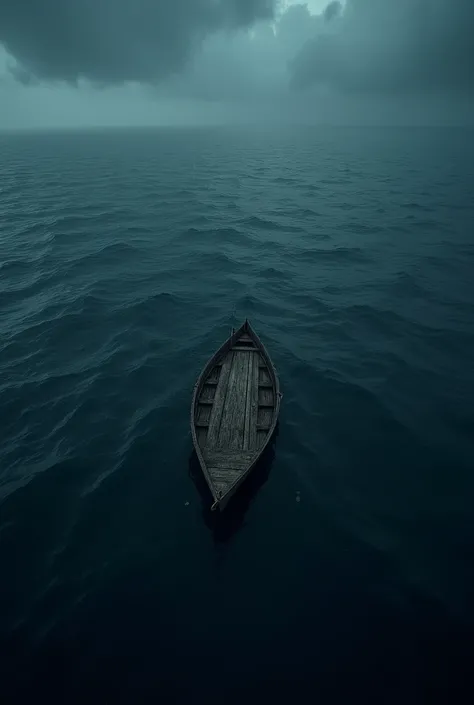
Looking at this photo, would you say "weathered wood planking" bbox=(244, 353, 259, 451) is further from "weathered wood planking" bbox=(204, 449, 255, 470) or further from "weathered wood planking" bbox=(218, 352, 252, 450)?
"weathered wood planking" bbox=(204, 449, 255, 470)

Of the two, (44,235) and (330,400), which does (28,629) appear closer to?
(330,400)

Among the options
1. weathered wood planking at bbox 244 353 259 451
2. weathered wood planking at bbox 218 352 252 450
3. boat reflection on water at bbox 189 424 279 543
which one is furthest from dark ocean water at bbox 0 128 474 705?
weathered wood planking at bbox 218 352 252 450

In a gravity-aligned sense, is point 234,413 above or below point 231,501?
above

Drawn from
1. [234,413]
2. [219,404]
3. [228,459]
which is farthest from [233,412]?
[228,459]

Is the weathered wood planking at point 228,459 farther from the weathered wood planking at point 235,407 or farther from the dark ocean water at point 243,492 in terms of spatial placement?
the dark ocean water at point 243,492

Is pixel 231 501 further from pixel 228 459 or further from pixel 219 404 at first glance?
pixel 219 404

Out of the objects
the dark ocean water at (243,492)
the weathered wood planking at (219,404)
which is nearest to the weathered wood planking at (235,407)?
the weathered wood planking at (219,404)
